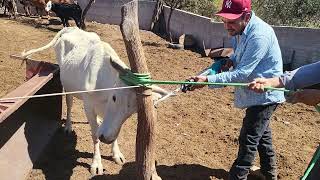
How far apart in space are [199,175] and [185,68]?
521cm

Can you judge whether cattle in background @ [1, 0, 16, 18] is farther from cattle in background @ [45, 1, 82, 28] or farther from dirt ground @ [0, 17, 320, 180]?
dirt ground @ [0, 17, 320, 180]

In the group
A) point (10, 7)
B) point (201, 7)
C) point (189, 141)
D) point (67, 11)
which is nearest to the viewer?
point (189, 141)

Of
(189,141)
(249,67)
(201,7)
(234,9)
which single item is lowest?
(189,141)

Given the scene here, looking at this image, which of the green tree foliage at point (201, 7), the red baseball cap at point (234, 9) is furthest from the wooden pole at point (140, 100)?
the green tree foliage at point (201, 7)

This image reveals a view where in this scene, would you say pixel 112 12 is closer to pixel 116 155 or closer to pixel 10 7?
pixel 10 7

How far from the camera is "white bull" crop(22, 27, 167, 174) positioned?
14.5 feet

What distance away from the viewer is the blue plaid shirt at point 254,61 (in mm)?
3893

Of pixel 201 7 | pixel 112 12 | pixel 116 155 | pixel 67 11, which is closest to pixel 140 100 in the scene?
pixel 116 155

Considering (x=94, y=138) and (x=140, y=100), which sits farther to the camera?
(x=94, y=138)

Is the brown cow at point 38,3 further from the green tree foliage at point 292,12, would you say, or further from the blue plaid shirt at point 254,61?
the blue plaid shirt at point 254,61

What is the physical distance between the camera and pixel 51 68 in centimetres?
608

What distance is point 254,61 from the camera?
3.90 metres

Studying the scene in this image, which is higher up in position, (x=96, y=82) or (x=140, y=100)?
(x=140, y=100)

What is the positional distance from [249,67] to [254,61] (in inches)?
2.7
